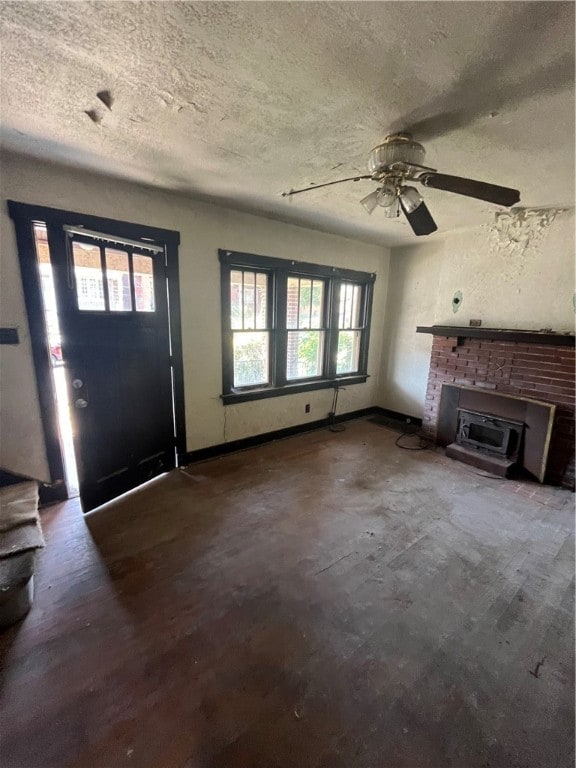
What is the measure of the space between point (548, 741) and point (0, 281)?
3.74m

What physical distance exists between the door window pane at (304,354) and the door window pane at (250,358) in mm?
334

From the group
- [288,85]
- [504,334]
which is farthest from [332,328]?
[288,85]

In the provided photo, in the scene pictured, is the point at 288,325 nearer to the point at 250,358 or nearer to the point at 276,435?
the point at 250,358

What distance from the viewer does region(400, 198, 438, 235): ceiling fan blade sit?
6.15 feet

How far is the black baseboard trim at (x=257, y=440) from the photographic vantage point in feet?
10.8

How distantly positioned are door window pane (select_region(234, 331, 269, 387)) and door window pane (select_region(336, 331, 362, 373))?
1.23 meters

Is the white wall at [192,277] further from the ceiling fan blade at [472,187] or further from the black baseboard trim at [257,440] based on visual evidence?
the ceiling fan blade at [472,187]

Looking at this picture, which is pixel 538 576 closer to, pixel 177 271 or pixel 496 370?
pixel 496 370

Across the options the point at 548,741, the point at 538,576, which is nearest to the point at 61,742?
the point at 548,741

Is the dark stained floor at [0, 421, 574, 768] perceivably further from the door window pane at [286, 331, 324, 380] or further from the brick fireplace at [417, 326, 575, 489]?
the door window pane at [286, 331, 324, 380]

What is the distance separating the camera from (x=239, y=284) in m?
3.36

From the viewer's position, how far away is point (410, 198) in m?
1.74

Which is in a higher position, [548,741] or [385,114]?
[385,114]

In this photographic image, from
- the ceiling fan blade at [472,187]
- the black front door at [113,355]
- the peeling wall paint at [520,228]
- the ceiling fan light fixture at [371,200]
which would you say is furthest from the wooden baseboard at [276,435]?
the ceiling fan blade at [472,187]
